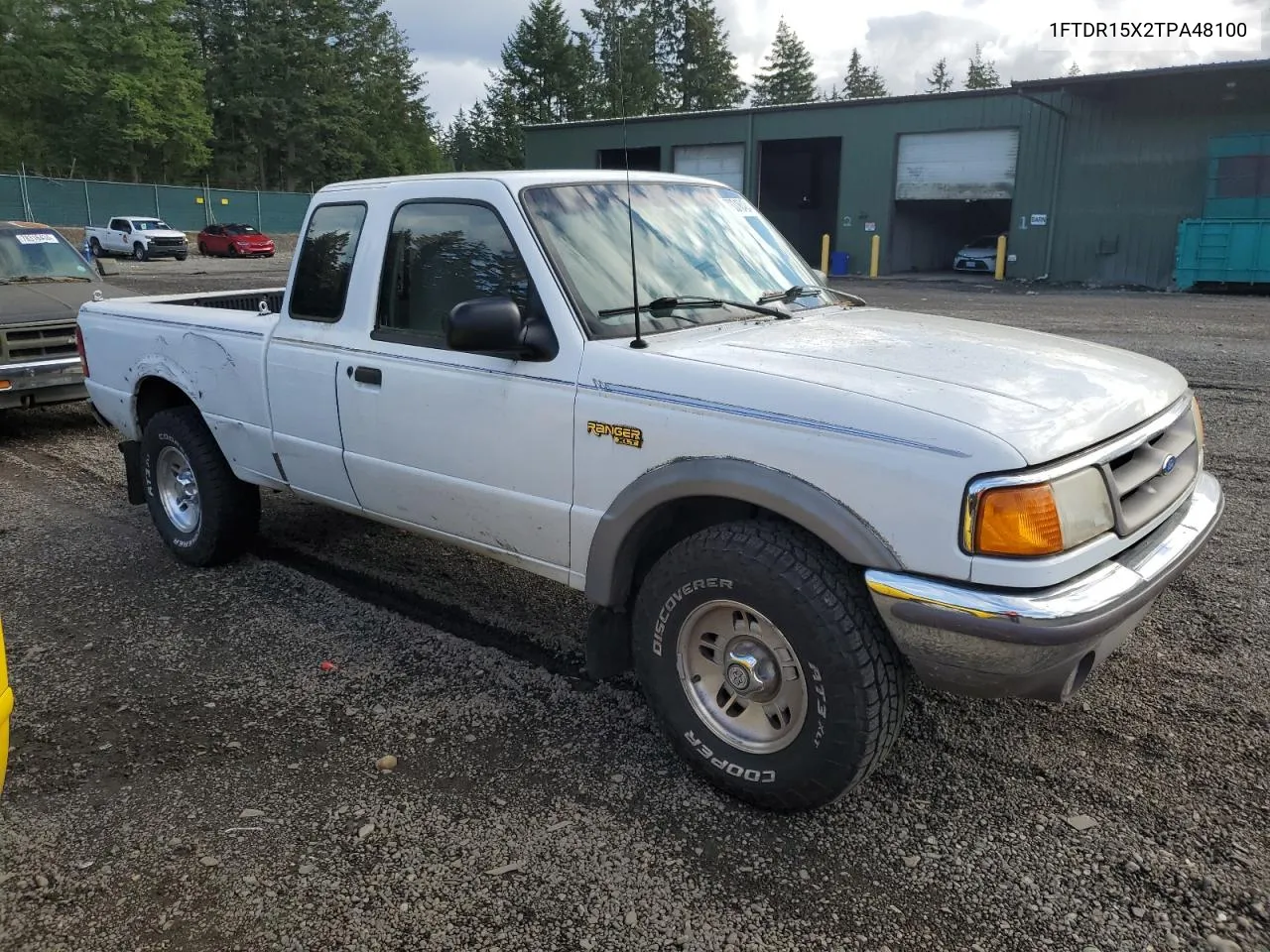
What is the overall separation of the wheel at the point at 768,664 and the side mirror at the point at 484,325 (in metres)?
0.91

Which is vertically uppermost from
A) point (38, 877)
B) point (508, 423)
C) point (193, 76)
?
point (193, 76)

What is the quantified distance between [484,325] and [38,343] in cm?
704

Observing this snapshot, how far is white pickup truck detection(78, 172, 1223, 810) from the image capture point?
8.48ft

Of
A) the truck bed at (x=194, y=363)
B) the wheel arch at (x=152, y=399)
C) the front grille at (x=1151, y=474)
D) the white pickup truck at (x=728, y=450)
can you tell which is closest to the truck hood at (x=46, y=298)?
the truck bed at (x=194, y=363)

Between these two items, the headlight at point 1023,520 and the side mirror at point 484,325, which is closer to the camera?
the headlight at point 1023,520

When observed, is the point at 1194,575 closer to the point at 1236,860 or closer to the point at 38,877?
the point at 1236,860

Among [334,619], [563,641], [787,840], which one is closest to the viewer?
[787,840]

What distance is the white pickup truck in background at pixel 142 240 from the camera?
3638 centimetres

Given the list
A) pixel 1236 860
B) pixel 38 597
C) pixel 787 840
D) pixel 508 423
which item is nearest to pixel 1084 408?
pixel 1236 860

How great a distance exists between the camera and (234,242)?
130 feet

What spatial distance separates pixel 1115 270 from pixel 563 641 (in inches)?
1131

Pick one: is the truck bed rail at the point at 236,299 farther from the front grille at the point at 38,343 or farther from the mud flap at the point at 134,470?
the front grille at the point at 38,343

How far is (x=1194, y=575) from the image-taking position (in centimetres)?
489

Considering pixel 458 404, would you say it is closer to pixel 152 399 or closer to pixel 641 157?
pixel 152 399
